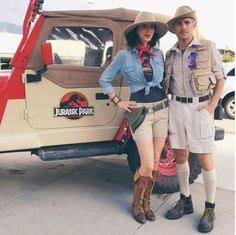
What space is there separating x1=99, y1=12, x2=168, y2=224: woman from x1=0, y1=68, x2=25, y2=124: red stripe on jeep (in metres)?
0.83

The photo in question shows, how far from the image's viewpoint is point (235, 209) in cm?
323

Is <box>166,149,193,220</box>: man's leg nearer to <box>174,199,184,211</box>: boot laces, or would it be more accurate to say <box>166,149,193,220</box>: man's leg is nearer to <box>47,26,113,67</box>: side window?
<box>174,199,184,211</box>: boot laces

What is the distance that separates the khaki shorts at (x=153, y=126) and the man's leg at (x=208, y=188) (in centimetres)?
38

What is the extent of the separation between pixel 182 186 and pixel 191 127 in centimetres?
66

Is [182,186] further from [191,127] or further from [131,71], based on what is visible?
[131,71]

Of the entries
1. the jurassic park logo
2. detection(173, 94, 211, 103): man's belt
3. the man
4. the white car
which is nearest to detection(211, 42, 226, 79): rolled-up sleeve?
the man

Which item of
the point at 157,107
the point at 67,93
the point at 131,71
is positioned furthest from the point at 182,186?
the point at 67,93

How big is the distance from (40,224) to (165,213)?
114cm

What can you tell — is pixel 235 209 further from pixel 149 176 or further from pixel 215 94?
pixel 215 94

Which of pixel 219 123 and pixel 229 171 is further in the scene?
pixel 219 123

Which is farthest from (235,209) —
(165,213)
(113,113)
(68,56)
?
(68,56)

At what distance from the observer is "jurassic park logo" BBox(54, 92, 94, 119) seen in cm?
332

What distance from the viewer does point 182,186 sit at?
3.13 m

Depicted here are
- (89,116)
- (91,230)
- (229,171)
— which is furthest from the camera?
(229,171)
